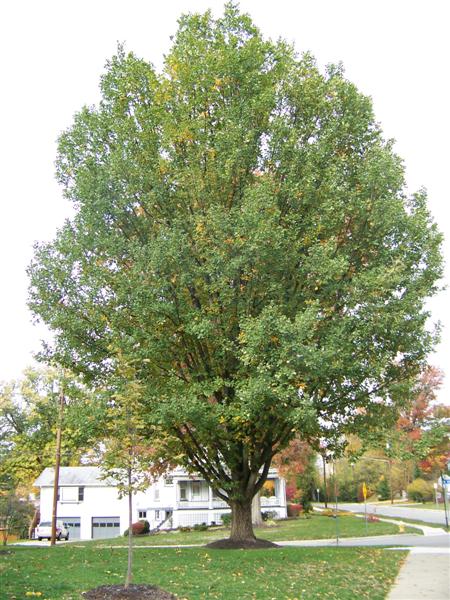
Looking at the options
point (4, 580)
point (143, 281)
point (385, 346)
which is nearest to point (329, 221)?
point (385, 346)

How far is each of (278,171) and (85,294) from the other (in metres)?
6.12

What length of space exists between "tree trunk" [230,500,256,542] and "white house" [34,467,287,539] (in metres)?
29.2

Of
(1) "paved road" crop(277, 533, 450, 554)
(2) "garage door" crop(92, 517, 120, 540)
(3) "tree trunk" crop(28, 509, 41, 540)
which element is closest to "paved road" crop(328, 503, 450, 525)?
(1) "paved road" crop(277, 533, 450, 554)

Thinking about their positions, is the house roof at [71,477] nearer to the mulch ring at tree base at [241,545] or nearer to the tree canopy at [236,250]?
the mulch ring at tree base at [241,545]

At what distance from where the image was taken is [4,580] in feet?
34.6

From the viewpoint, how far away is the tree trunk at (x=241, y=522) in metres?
17.5

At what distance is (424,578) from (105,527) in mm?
43602

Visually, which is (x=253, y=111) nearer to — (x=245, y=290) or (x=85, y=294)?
(x=245, y=290)

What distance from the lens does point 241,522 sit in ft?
57.8

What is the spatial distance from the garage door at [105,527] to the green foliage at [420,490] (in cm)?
3159

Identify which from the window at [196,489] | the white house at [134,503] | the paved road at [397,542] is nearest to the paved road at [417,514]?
the white house at [134,503]

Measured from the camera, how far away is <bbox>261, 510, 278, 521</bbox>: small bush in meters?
44.1

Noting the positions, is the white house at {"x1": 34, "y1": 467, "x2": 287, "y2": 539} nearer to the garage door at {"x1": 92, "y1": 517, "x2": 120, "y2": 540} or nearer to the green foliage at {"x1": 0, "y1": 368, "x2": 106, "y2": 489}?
the garage door at {"x1": 92, "y1": 517, "x2": 120, "y2": 540}

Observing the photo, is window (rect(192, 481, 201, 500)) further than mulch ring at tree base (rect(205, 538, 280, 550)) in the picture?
Yes
